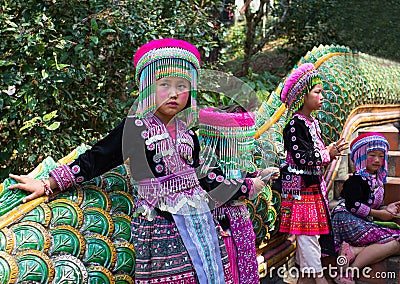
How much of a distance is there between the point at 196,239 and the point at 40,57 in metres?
2.35

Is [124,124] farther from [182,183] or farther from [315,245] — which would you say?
[315,245]

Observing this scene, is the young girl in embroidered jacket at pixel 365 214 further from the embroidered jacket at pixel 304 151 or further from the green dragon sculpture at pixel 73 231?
the green dragon sculpture at pixel 73 231

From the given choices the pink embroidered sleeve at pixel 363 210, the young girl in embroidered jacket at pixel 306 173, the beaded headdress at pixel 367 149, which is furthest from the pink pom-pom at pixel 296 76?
the pink embroidered sleeve at pixel 363 210

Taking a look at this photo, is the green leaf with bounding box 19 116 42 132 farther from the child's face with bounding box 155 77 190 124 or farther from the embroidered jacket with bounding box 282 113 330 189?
the embroidered jacket with bounding box 282 113 330 189

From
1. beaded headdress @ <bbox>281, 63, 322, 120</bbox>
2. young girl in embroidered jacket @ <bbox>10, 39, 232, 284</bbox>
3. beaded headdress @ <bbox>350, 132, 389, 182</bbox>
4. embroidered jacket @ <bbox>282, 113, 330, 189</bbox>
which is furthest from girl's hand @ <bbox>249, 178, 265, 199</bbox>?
beaded headdress @ <bbox>350, 132, 389, 182</bbox>

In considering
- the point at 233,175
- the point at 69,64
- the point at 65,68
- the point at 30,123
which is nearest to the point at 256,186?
the point at 233,175

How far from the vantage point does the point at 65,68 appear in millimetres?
3826

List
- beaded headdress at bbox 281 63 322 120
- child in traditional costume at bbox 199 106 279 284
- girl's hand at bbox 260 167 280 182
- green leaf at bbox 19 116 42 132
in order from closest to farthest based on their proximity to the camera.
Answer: child in traditional costume at bbox 199 106 279 284, girl's hand at bbox 260 167 280 182, beaded headdress at bbox 281 63 322 120, green leaf at bbox 19 116 42 132

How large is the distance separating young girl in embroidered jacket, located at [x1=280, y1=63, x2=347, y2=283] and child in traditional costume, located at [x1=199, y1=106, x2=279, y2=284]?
60 centimetres

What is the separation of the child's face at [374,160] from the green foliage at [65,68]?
219 cm

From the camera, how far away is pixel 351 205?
3672 mm

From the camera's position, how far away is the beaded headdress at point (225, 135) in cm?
250

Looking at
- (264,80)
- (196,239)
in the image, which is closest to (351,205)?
(196,239)

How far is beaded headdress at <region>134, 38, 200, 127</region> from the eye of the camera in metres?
2.17
